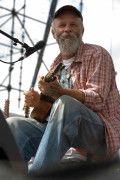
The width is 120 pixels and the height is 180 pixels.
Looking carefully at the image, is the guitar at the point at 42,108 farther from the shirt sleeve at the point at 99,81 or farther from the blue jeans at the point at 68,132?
the blue jeans at the point at 68,132

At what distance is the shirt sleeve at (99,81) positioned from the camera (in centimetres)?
95

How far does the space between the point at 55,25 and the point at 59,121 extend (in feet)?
2.27

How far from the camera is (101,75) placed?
3.27ft

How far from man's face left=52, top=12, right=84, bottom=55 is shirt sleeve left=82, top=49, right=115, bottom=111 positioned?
199 millimetres

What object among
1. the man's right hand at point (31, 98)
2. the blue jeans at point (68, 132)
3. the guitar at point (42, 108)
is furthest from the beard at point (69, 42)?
the blue jeans at point (68, 132)

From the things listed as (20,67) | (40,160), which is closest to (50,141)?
(40,160)

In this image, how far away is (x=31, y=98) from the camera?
1.20m

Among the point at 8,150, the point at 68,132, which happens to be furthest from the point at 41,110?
the point at 8,150

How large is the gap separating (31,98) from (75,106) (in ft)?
1.41

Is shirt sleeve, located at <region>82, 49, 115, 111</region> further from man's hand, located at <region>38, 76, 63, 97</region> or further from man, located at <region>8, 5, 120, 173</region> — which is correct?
man's hand, located at <region>38, 76, 63, 97</region>

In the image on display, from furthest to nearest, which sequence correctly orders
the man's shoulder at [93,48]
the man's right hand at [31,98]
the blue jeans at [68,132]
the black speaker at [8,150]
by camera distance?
the man's right hand at [31,98], the man's shoulder at [93,48], the blue jeans at [68,132], the black speaker at [8,150]

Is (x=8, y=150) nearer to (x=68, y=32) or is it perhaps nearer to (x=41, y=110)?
(x=41, y=110)

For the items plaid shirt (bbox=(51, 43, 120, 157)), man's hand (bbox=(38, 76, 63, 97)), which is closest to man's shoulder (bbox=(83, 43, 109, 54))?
plaid shirt (bbox=(51, 43, 120, 157))

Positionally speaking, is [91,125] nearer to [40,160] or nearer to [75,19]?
[40,160]
